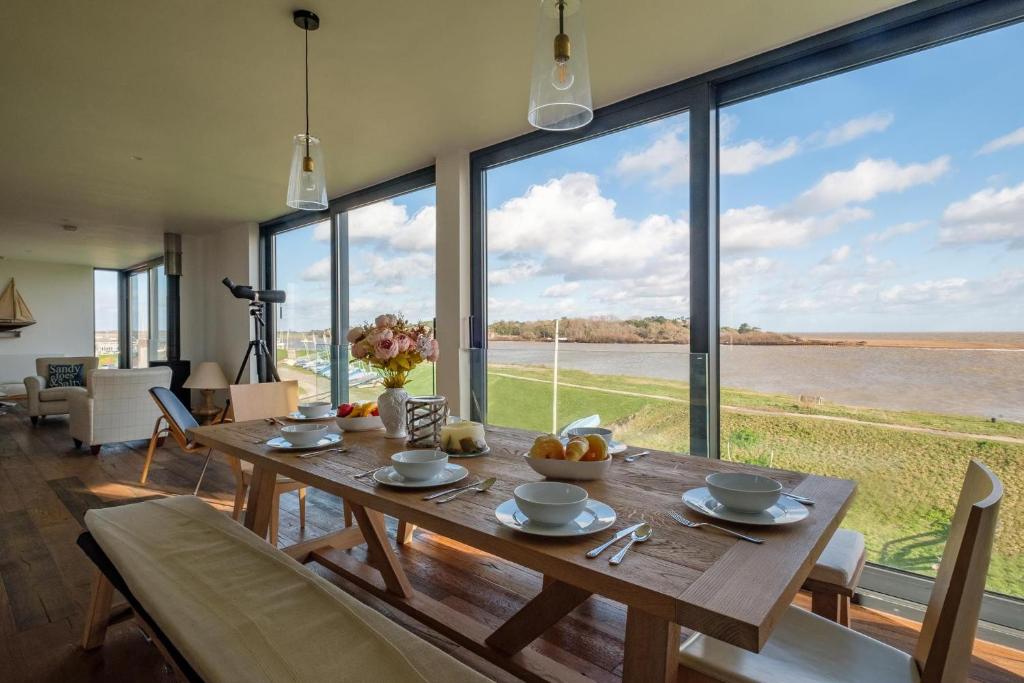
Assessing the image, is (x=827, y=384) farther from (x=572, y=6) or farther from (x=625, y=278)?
(x=572, y=6)

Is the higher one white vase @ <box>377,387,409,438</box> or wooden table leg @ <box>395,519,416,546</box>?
white vase @ <box>377,387,409,438</box>

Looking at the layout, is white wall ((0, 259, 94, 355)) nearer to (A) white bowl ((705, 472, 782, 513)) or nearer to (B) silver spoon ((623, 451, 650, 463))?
(B) silver spoon ((623, 451, 650, 463))

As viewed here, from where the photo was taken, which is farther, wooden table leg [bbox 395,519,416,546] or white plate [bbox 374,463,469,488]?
wooden table leg [bbox 395,519,416,546]

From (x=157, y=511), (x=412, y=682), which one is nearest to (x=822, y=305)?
(x=412, y=682)

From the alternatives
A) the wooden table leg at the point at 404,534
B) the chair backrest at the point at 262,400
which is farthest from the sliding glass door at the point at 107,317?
the wooden table leg at the point at 404,534

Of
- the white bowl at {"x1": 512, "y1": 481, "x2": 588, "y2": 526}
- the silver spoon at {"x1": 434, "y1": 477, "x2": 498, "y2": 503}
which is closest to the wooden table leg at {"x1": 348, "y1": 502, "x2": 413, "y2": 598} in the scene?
the silver spoon at {"x1": 434, "y1": 477, "x2": 498, "y2": 503}

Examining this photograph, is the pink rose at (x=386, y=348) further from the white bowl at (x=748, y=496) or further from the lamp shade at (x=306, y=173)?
the white bowl at (x=748, y=496)

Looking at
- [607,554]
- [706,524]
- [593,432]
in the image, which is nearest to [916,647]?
[706,524]

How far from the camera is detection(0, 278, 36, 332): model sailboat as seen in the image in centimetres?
830

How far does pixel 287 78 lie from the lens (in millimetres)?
2545

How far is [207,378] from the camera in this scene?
5.79m

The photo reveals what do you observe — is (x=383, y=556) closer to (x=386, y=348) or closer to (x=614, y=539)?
(x=386, y=348)

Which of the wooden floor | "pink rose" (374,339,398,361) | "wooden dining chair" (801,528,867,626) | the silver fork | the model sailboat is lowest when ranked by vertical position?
the wooden floor

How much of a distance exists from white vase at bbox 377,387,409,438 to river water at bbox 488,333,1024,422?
1.22 meters
